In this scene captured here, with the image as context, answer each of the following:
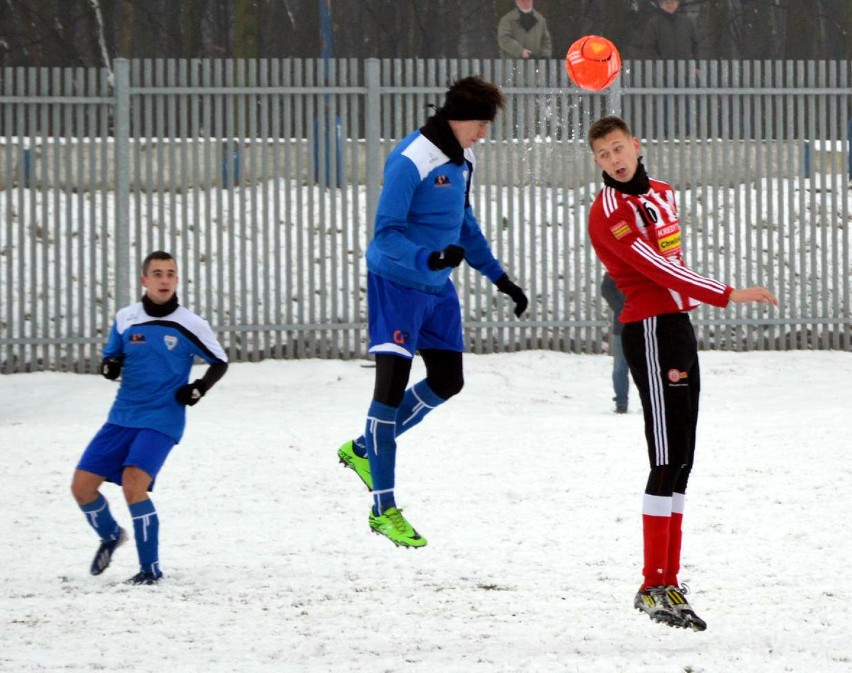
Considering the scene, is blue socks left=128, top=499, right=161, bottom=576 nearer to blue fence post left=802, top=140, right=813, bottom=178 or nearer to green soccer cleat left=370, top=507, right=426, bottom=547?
green soccer cleat left=370, top=507, right=426, bottom=547

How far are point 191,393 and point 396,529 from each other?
1.28m

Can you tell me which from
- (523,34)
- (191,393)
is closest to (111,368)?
(191,393)

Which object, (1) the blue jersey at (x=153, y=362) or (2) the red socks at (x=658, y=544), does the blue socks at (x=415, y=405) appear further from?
(2) the red socks at (x=658, y=544)

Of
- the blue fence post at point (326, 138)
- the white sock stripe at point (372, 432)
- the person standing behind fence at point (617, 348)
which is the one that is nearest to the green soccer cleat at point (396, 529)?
the white sock stripe at point (372, 432)

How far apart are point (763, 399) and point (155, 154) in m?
6.36

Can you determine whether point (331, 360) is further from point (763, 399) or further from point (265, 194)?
point (763, 399)

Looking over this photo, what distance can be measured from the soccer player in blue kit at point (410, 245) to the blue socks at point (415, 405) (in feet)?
0.34

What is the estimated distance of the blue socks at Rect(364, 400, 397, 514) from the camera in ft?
21.2

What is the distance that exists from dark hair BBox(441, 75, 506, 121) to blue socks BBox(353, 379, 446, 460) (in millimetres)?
1274

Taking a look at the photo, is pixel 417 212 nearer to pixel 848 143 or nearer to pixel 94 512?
pixel 94 512

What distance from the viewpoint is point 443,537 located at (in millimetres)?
8031

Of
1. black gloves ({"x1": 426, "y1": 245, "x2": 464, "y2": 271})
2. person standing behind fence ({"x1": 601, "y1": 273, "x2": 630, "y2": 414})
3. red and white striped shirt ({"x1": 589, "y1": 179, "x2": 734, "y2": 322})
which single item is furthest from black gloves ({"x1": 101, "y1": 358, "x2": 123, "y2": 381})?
person standing behind fence ({"x1": 601, "y1": 273, "x2": 630, "y2": 414})

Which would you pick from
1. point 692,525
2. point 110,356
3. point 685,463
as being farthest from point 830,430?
point 110,356

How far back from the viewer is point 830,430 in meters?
10.5
